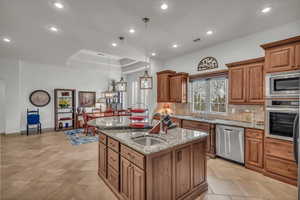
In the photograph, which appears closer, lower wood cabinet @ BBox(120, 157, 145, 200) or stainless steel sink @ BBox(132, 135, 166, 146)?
lower wood cabinet @ BBox(120, 157, 145, 200)

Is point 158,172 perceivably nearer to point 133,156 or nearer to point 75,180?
point 133,156

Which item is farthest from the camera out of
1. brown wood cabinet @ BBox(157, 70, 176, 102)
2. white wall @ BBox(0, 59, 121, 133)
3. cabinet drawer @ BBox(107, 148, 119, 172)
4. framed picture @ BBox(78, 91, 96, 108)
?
framed picture @ BBox(78, 91, 96, 108)

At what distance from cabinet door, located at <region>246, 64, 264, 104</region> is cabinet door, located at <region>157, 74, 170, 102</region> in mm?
2707

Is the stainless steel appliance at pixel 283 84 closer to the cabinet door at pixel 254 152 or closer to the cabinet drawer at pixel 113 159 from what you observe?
the cabinet door at pixel 254 152

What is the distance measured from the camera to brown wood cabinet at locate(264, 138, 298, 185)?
261cm

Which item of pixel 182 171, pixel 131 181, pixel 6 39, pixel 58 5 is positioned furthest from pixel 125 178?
pixel 6 39

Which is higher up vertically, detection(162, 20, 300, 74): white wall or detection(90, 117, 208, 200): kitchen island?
detection(162, 20, 300, 74): white wall

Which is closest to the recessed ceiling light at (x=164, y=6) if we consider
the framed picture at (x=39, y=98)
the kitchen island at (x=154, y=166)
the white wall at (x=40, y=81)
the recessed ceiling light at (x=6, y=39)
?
the kitchen island at (x=154, y=166)

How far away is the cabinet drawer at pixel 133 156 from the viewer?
169 centimetres

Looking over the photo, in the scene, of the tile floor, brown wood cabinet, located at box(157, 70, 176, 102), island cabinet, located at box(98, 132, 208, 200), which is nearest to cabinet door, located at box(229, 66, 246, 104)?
the tile floor

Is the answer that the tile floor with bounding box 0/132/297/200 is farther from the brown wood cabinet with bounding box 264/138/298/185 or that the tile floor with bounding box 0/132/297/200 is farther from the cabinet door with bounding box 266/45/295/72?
the cabinet door with bounding box 266/45/295/72

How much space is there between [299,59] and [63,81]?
8.75 meters

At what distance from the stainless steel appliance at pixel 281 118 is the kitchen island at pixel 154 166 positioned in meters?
1.59

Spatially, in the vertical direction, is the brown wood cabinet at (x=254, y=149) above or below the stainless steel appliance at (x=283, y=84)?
below
